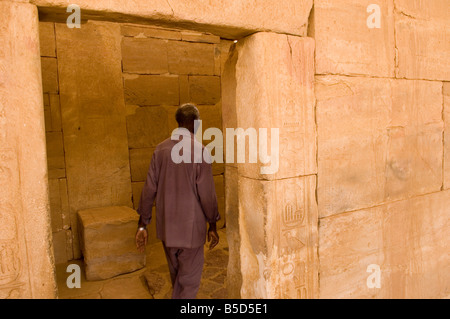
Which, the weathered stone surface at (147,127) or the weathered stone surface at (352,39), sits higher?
the weathered stone surface at (352,39)

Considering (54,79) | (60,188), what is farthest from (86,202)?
(54,79)

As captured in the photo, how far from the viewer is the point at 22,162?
5.32 ft

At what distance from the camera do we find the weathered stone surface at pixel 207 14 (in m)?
1.73

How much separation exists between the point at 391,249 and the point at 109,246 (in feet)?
9.84

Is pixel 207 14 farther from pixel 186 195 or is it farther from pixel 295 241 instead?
pixel 295 241

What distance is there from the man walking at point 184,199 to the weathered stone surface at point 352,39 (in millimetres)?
1160

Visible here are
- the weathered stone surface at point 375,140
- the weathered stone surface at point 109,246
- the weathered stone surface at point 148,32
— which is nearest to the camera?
the weathered stone surface at point 375,140

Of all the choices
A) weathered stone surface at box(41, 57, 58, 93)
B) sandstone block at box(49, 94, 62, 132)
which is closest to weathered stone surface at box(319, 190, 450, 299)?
sandstone block at box(49, 94, 62, 132)

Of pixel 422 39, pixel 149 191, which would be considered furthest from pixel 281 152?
pixel 422 39

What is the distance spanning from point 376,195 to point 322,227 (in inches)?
23.9

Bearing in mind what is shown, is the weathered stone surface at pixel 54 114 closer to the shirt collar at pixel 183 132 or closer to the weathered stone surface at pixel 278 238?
the shirt collar at pixel 183 132

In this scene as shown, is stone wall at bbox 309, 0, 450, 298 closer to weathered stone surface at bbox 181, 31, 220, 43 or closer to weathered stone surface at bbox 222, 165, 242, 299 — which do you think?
weathered stone surface at bbox 222, 165, 242, 299

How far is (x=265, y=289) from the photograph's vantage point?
7.18 ft

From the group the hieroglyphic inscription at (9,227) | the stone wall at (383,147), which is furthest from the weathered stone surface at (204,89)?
the hieroglyphic inscription at (9,227)
